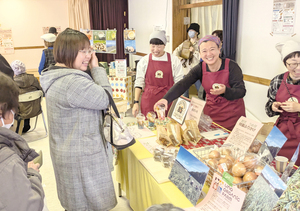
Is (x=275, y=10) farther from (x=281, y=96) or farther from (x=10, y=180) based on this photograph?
(x=10, y=180)

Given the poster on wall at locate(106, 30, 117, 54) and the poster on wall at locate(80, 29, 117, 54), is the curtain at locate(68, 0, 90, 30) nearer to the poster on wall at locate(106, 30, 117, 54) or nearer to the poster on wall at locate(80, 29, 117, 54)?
the poster on wall at locate(80, 29, 117, 54)

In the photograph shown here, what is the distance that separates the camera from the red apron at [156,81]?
3.11 metres

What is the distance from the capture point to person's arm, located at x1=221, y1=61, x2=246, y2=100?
2.23 m

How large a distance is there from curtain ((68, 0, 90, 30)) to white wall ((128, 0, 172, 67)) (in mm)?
1216

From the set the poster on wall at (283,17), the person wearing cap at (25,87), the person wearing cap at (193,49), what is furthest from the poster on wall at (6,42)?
the poster on wall at (283,17)

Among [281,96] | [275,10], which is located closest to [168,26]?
[275,10]

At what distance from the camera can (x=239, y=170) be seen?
1301mm

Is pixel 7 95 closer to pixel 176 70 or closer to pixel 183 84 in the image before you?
pixel 183 84

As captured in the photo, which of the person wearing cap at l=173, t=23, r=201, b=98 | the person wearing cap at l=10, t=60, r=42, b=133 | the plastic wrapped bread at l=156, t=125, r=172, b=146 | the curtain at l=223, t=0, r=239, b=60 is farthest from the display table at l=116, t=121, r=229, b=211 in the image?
the person wearing cap at l=173, t=23, r=201, b=98

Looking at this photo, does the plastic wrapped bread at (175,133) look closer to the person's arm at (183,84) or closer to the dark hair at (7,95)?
the person's arm at (183,84)

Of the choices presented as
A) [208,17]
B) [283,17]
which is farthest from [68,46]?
[208,17]

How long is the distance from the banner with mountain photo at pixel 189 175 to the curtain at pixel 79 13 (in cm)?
695

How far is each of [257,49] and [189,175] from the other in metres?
2.74

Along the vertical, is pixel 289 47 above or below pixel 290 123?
above
